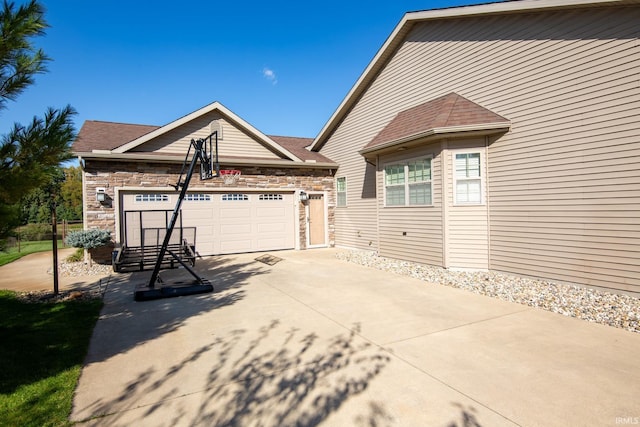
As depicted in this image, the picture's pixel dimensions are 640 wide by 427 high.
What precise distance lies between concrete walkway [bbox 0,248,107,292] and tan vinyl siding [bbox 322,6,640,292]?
8.87m

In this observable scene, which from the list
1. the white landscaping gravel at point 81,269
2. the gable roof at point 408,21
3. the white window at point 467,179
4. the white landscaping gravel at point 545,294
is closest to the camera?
the white landscaping gravel at point 545,294

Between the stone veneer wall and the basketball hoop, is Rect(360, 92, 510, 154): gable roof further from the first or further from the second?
the basketball hoop

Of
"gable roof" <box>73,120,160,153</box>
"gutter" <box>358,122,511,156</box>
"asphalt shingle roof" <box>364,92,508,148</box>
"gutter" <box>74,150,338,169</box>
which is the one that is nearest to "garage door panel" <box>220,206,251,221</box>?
"gutter" <box>74,150,338,169</box>

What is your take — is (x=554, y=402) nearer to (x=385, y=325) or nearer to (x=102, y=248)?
(x=385, y=325)

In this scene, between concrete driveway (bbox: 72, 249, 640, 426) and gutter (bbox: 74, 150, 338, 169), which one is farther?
gutter (bbox: 74, 150, 338, 169)

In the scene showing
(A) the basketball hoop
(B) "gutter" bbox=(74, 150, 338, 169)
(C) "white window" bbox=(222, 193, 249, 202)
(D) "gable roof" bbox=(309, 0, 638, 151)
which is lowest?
(C) "white window" bbox=(222, 193, 249, 202)

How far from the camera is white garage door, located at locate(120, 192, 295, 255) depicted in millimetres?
10625

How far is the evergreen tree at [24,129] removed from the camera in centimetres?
309

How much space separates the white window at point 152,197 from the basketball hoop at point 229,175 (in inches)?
75.4

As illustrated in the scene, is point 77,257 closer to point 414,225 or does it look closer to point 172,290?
point 172,290

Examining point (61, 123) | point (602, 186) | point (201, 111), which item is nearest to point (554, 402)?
point (602, 186)

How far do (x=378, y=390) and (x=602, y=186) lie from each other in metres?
5.78

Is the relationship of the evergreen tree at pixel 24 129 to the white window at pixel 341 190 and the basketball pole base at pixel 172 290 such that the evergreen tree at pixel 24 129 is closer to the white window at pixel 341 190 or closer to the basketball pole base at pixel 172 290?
the basketball pole base at pixel 172 290

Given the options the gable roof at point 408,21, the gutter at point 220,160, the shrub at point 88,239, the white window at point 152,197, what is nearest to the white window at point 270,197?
the gutter at point 220,160
